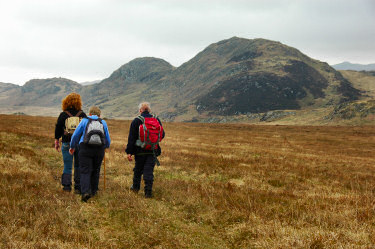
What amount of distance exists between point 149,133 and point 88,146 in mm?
1718

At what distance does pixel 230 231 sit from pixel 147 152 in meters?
3.39

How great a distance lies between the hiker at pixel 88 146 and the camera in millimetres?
6602

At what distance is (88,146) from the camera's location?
22.0 feet

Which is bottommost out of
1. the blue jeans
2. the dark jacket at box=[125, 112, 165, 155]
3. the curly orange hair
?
the blue jeans

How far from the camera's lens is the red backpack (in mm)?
7164

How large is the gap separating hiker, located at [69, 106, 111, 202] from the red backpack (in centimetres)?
106

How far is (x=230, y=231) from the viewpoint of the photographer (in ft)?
17.0

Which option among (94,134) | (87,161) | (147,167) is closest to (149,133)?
(147,167)

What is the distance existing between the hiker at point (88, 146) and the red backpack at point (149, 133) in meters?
1.06

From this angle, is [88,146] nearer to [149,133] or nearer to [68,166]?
[68,166]

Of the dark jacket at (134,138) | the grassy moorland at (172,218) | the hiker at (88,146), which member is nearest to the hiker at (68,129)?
the grassy moorland at (172,218)

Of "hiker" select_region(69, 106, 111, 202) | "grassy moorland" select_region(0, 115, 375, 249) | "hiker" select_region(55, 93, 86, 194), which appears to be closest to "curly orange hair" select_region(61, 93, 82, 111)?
"hiker" select_region(55, 93, 86, 194)

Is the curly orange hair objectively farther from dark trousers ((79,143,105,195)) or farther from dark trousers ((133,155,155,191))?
dark trousers ((133,155,155,191))

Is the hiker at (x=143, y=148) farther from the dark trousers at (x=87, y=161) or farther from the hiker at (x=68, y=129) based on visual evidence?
the hiker at (x=68, y=129)
